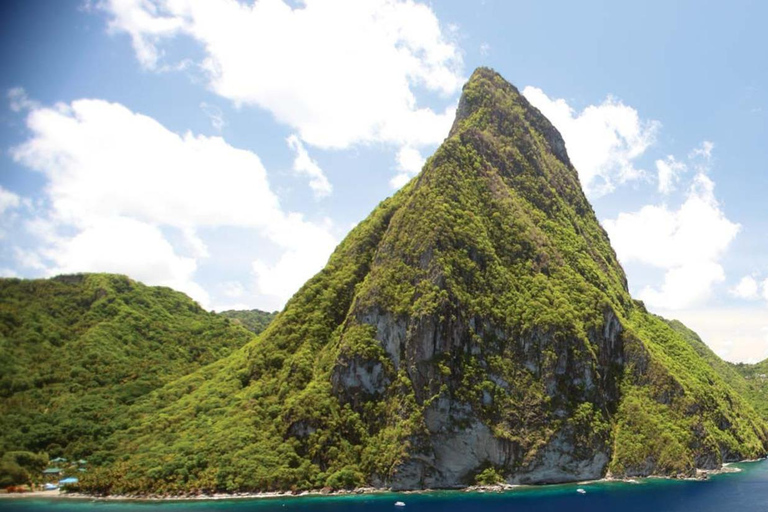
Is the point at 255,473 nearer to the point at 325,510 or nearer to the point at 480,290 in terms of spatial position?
the point at 325,510

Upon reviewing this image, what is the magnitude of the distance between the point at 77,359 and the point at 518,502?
5040 inches

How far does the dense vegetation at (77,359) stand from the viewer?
139m

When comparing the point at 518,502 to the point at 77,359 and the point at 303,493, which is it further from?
the point at 77,359

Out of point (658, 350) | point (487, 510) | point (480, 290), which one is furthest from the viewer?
Result: point (658, 350)

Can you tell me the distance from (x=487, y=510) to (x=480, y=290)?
62584mm

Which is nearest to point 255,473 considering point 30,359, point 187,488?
point 187,488

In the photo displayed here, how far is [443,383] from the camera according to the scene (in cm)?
13412

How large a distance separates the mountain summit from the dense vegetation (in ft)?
33.0

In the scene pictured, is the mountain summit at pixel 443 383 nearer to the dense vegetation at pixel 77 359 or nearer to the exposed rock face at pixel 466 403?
the exposed rock face at pixel 466 403

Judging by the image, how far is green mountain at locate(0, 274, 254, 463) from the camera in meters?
140

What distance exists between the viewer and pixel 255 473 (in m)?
122

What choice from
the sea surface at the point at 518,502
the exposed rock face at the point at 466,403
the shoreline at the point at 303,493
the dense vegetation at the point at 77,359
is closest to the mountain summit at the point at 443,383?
the exposed rock face at the point at 466,403

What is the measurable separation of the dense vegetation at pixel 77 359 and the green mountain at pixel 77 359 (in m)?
0.25

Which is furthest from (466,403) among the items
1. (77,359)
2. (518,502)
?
(77,359)
